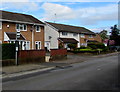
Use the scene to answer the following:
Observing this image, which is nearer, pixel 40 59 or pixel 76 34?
pixel 40 59

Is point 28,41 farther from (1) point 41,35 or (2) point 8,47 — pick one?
(2) point 8,47

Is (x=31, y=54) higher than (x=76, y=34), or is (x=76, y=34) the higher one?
(x=76, y=34)

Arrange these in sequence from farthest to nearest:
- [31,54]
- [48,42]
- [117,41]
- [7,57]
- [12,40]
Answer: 1. [117,41]
2. [48,42]
3. [12,40]
4. [31,54]
5. [7,57]

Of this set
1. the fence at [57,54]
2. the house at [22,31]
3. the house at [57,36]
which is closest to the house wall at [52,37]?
the house at [57,36]

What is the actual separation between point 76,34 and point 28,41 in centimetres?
1938

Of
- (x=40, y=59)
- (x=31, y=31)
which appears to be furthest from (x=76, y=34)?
(x=40, y=59)

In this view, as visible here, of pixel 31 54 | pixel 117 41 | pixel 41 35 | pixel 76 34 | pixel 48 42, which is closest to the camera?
pixel 31 54

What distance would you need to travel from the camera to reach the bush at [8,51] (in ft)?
52.8

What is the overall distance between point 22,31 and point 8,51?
12.7m

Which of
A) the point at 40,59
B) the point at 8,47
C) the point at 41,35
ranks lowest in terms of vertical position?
the point at 40,59

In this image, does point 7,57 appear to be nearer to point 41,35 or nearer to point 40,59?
point 40,59

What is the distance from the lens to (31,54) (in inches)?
732

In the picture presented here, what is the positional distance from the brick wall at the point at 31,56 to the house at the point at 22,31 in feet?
24.2

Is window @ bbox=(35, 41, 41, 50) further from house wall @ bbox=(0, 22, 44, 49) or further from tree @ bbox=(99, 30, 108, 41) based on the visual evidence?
tree @ bbox=(99, 30, 108, 41)
